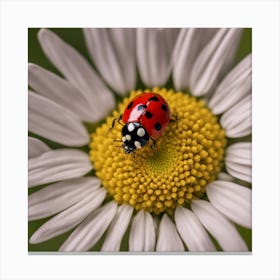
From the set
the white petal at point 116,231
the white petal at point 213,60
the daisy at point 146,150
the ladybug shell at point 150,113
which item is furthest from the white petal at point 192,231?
the white petal at point 213,60

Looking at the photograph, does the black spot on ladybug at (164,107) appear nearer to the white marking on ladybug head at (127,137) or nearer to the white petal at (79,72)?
the white marking on ladybug head at (127,137)

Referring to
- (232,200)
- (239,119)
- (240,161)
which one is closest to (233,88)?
(239,119)

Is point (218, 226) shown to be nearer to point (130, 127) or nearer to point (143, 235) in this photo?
point (143, 235)

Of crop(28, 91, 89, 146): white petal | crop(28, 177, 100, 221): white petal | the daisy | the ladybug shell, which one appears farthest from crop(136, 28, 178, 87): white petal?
crop(28, 177, 100, 221): white petal
